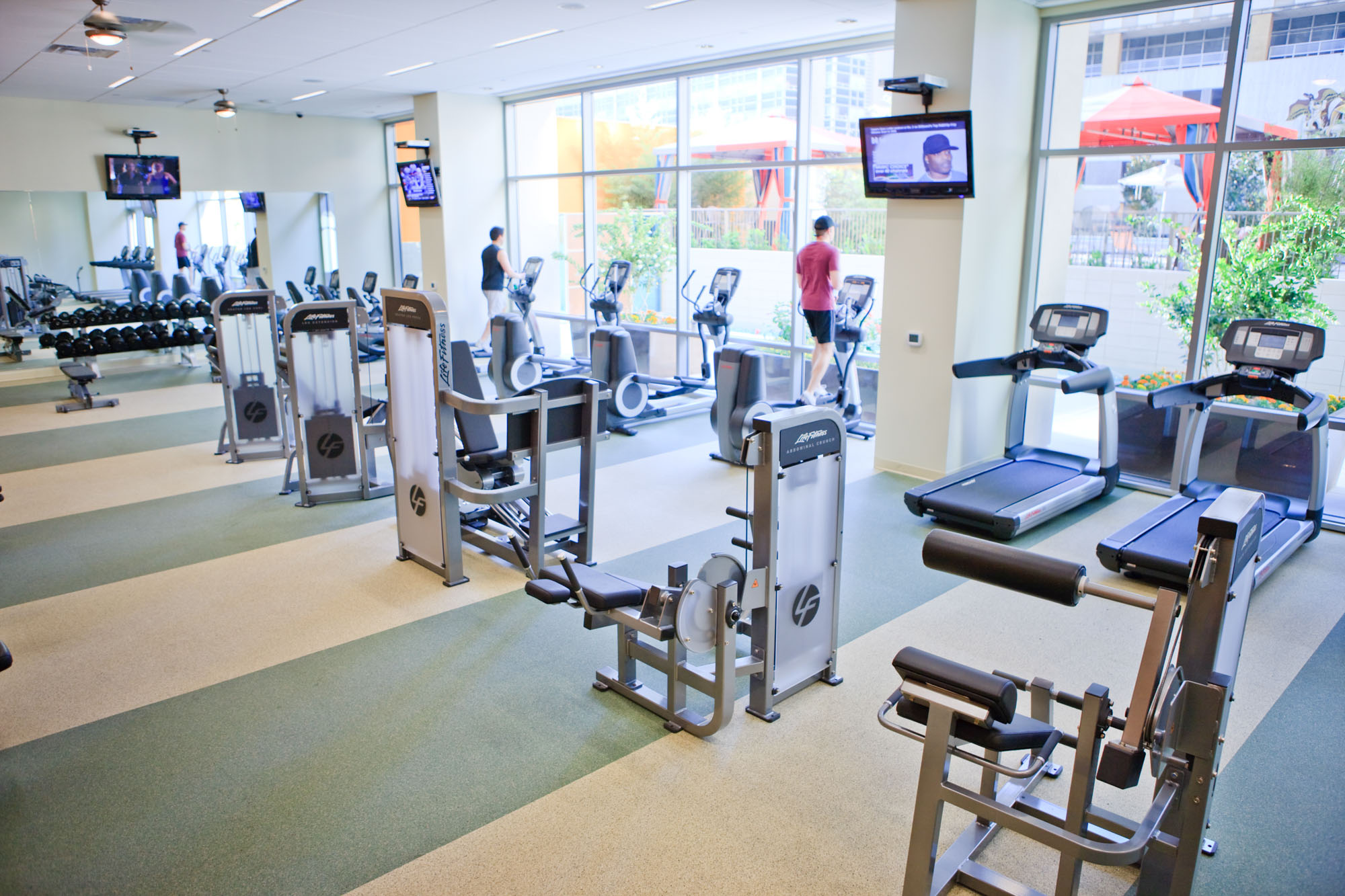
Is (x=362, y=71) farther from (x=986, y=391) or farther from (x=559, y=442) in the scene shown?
(x=986, y=391)

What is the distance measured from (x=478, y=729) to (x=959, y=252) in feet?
Answer: 14.8

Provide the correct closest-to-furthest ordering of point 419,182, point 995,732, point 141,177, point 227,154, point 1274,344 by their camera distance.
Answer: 1. point 995,732
2. point 1274,344
3. point 419,182
4. point 141,177
5. point 227,154

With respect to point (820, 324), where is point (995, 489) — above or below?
below

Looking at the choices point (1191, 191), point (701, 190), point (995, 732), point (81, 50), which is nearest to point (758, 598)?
point (995, 732)

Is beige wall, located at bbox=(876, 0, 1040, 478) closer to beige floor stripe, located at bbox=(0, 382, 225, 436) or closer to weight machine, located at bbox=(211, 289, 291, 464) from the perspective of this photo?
weight machine, located at bbox=(211, 289, 291, 464)

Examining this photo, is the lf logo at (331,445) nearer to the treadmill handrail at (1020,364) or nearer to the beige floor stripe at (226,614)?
the beige floor stripe at (226,614)

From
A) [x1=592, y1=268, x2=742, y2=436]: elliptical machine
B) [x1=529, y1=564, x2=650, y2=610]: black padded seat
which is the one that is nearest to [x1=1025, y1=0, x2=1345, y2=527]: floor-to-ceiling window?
[x1=592, y1=268, x2=742, y2=436]: elliptical machine

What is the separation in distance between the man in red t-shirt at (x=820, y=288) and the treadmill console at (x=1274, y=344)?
2953mm

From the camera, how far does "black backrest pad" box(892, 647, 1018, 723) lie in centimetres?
217

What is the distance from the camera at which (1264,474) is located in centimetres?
589

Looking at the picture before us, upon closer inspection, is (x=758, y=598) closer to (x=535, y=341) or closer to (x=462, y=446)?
(x=462, y=446)

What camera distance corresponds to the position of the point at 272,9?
20.7 feet

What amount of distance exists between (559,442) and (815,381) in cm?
358

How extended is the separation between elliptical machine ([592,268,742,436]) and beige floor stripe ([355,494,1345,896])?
422cm
